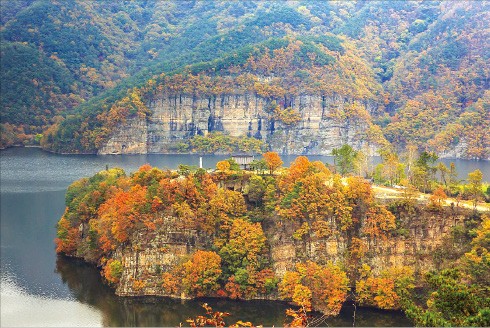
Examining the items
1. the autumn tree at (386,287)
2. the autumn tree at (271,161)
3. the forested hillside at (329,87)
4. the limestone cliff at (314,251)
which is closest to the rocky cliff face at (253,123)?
the forested hillside at (329,87)

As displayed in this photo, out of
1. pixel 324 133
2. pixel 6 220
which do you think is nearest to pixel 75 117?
pixel 324 133

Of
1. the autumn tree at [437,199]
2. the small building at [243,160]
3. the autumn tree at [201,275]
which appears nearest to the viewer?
the autumn tree at [201,275]

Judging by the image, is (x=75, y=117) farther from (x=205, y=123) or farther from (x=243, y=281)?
(x=243, y=281)

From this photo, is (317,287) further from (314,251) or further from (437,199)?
(437,199)

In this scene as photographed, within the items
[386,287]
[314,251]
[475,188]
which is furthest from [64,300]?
[475,188]

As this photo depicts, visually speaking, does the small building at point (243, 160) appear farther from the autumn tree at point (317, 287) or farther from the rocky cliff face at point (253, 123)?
the rocky cliff face at point (253, 123)

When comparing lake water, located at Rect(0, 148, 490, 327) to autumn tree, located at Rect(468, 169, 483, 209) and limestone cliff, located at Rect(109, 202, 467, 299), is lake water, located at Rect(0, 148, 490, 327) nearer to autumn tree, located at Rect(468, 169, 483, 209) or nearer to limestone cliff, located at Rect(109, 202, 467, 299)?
limestone cliff, located at Rect(109, 202, 467, 299)

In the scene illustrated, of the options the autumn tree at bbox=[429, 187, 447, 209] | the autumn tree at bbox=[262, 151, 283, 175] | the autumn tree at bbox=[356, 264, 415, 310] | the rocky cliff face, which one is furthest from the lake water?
the rocky cliff face
